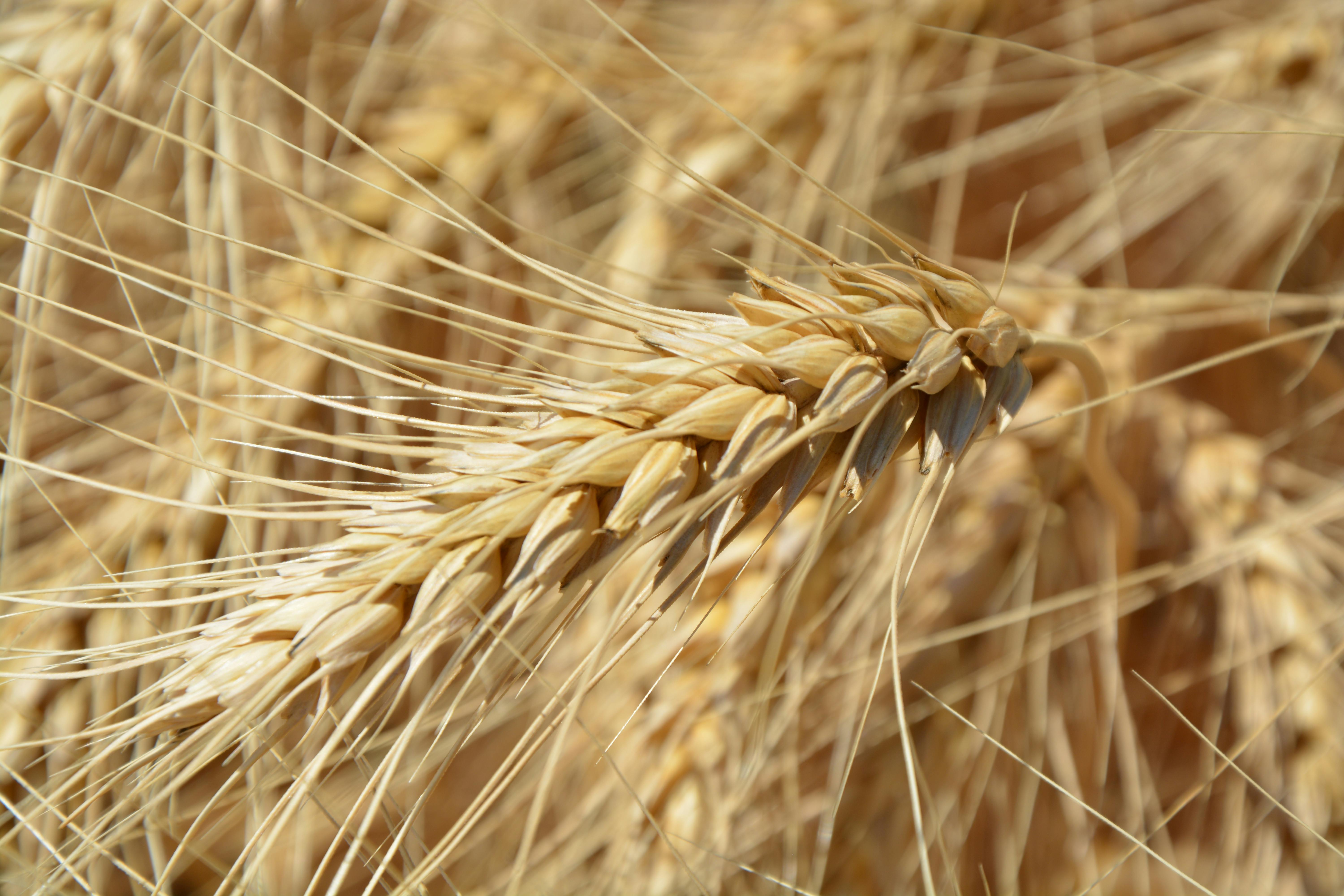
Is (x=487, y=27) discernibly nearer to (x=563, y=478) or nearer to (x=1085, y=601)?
(x=563, y=478)

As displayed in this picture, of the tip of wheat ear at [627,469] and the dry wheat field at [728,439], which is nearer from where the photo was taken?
the tip of wheat ear at [627,469]

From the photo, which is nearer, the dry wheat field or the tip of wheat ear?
the tip of wheat ear

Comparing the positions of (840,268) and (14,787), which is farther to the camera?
(14,787)

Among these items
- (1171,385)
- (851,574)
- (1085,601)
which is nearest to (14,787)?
(851,574)

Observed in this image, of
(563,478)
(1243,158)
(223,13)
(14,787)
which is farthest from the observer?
(1243,158)
